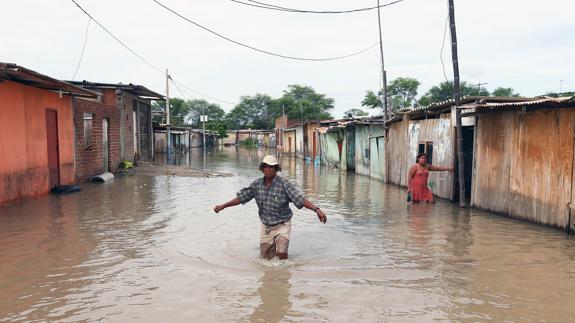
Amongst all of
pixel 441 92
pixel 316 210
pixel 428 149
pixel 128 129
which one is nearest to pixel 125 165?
pixel 128 129

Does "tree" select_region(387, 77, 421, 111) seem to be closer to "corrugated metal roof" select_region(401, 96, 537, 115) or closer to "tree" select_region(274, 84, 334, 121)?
"tree" select_region(274, 84, 334, 121)

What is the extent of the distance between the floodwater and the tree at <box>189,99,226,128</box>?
250 feet

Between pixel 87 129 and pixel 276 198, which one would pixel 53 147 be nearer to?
pixel 87 129

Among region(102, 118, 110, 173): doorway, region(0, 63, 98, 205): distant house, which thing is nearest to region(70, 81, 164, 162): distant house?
region(102, 118, 110, 173): doorway

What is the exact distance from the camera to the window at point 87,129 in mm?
17141

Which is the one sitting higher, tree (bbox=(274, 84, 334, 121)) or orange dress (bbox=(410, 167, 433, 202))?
tree (bbox=(274, 84, 334, 121))

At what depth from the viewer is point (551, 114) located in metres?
8.35

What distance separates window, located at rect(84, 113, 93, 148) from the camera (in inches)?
675

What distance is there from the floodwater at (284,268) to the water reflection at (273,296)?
0.02m

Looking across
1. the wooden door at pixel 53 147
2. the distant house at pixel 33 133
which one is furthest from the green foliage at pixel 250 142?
the wooden door at pixel 53 147

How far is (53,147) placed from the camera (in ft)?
46.1

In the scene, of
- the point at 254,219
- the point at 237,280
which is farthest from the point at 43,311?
the point at 254,219

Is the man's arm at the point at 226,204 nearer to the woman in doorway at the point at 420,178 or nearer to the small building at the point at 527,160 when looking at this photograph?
the small building at the point at 527,160

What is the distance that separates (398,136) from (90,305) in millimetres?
12419
